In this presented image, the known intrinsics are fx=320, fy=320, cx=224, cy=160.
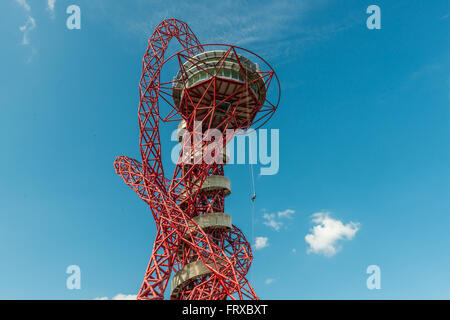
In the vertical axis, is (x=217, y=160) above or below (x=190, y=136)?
below

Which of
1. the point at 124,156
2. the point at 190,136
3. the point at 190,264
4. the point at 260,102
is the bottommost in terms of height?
the point at 190,264

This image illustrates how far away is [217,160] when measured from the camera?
4347 cm

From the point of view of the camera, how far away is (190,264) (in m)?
35.6

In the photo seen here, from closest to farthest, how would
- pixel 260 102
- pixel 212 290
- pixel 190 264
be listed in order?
pixel 212 290 → pixel 190 264 → pixel 260 102

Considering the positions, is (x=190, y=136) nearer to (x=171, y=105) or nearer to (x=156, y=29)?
(x=171, y=105)
